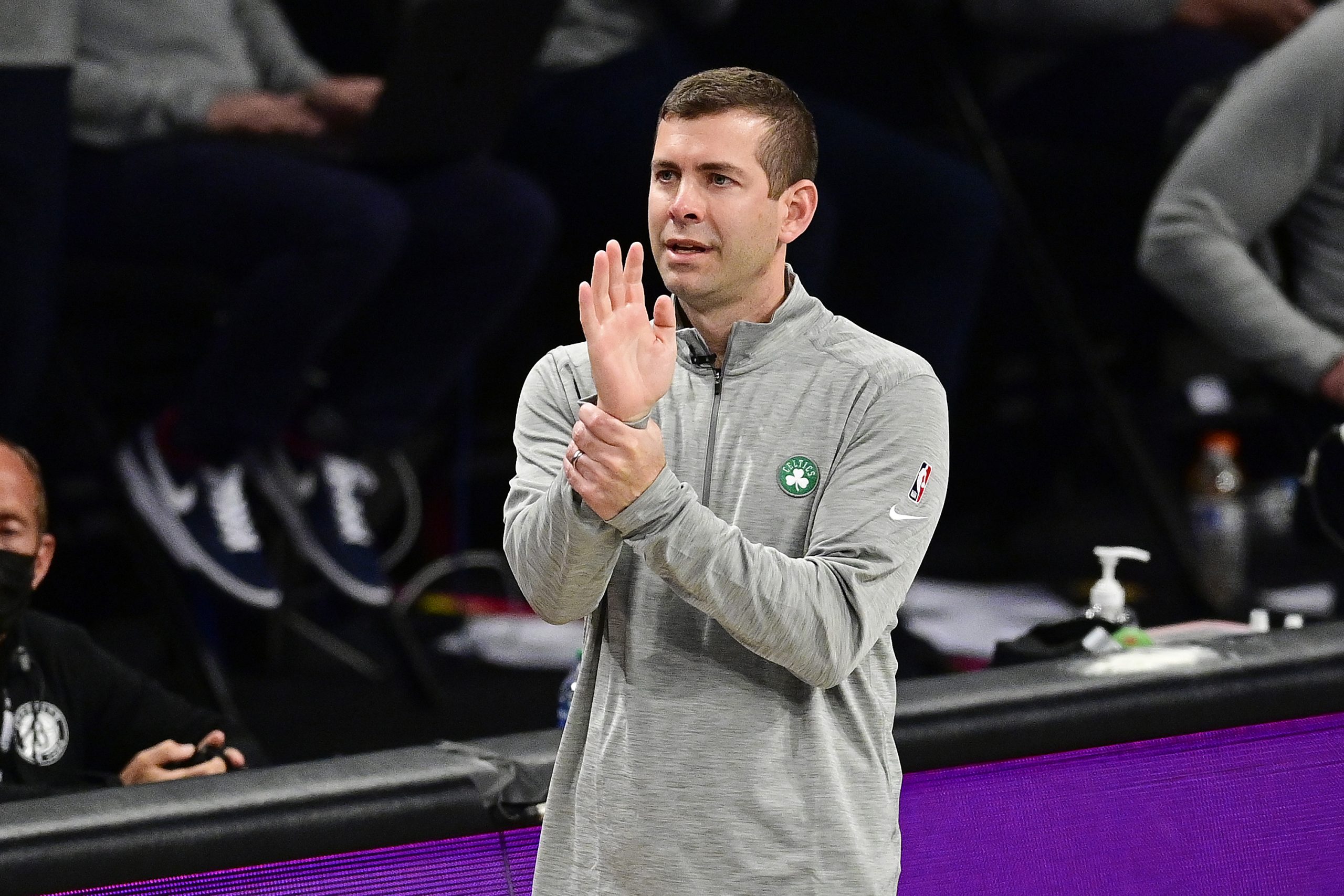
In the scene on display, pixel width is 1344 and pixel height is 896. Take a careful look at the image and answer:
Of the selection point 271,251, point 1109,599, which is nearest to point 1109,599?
point 1109,599

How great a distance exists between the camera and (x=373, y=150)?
3059 mm

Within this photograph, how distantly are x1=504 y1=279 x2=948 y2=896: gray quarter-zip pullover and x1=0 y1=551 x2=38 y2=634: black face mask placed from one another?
2.45ft

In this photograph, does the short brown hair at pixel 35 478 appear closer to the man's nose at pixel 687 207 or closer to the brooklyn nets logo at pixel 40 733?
the brooklyn nets logo at pixel 40 733

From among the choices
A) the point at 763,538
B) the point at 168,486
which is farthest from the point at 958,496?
the point at 763,538

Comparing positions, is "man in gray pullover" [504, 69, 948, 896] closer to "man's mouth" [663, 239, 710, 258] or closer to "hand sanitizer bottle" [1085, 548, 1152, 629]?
"man's mouth" [663, 239, 710, 258]

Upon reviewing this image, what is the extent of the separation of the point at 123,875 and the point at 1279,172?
6.24ft

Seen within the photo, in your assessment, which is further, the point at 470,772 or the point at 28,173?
the point at 28,173

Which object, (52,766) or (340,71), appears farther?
(340,71)

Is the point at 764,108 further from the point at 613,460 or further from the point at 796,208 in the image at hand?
the point at 613,460

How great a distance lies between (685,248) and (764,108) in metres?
0.12

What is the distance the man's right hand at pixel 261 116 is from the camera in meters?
2.97

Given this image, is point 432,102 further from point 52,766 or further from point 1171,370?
point 1171,370

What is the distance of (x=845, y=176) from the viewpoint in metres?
3.21

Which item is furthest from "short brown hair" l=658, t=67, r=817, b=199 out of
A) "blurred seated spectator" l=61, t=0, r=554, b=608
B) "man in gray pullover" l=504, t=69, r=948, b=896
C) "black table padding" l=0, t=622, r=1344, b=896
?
"blurred seated spectator" l=61, t=0, r=554, b=608
